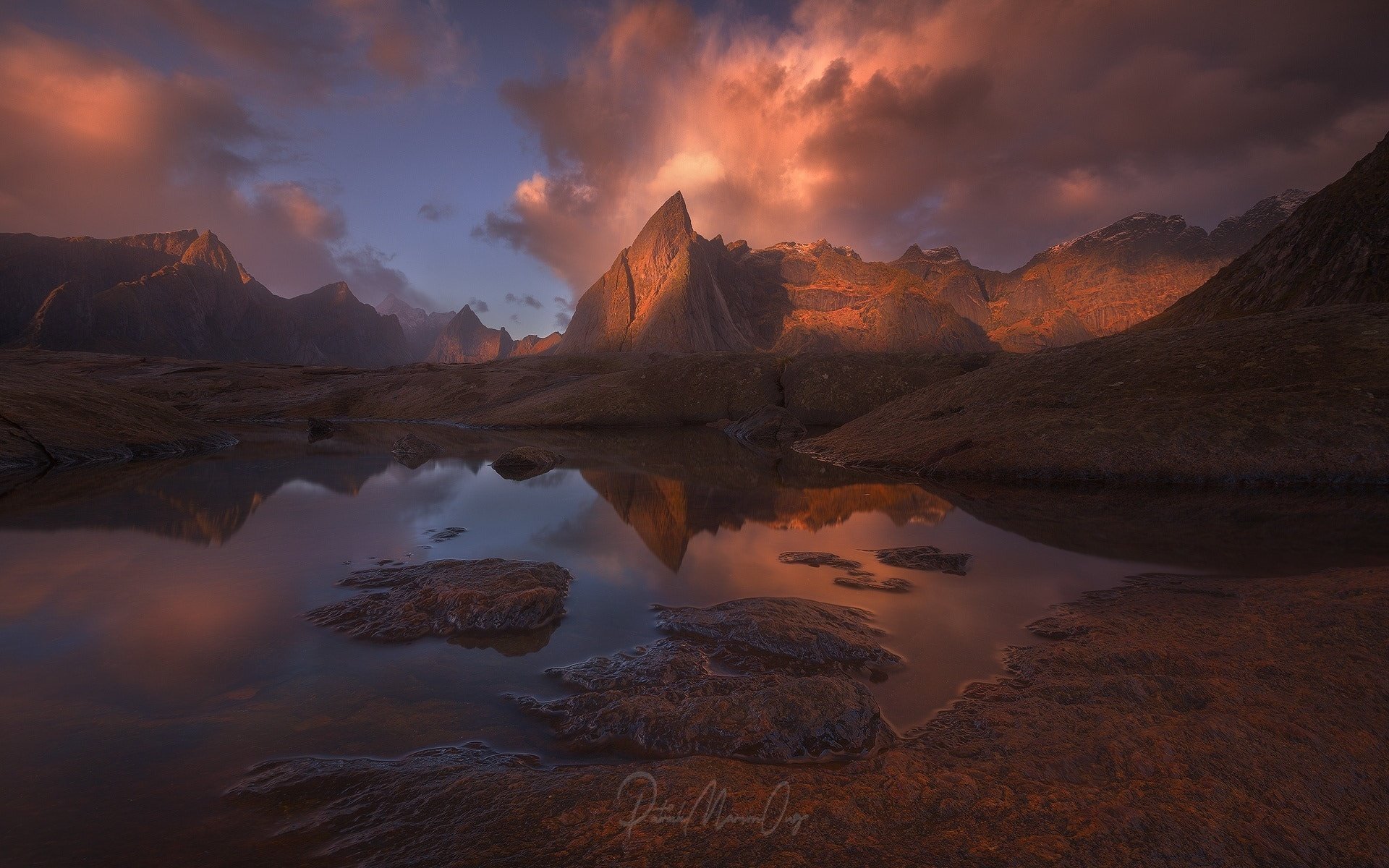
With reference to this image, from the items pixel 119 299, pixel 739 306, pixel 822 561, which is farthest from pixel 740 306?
pixel 822 561

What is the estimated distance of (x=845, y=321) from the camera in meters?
172

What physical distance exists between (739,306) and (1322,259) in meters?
145

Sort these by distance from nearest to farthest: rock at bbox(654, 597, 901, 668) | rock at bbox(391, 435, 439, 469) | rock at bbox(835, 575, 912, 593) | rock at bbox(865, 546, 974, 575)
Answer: rock at bbox(654, 597, 901, 668), rock at bbox(835, 575, 912, 593), rock at bbox(865, 546, 974, 575), rock at bbox(391, 435, 439, 469)

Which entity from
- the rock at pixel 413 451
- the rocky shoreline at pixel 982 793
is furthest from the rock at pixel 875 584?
the rock at pixel 413 451

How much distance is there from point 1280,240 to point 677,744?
213ft

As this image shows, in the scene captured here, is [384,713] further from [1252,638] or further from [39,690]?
[1252,638]

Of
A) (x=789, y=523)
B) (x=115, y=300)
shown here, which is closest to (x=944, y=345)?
(x=789, y=523)

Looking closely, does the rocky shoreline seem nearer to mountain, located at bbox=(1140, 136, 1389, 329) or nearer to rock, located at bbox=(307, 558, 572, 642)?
rock, located at bbox=(307, 558, 572, 642)

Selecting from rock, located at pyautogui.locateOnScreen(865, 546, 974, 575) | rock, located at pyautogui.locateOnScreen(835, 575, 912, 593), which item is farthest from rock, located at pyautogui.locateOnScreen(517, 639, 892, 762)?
rock, located at pyautogui.locateOnScreen(865, 546, 974, 575)

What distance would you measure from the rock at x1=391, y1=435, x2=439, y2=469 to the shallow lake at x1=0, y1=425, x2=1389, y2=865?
469 cm

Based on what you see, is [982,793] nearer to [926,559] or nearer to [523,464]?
[926,559]

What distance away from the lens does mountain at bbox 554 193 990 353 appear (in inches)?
6152

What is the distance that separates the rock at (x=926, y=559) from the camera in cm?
834

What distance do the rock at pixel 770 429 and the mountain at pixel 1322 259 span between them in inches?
932
